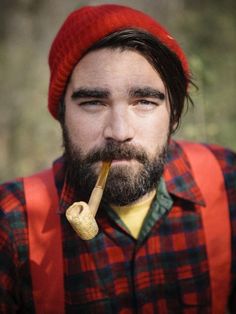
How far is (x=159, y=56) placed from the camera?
60.1 inches

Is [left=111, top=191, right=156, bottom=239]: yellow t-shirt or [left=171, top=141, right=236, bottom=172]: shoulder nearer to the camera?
[left=111, top=191, right=156, bottom=239]: yellow t-shirt

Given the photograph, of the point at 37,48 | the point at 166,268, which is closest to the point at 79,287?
the point at 166,268

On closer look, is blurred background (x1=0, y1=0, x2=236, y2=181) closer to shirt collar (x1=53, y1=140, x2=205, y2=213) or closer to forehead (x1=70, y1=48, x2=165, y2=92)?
shirt collar (x1=53, y1=140, x2=205, y2=213)

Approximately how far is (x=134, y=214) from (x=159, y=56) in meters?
0.78

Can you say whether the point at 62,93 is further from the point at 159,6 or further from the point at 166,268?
the point at 159,6

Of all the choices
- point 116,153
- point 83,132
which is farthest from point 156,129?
point 83,132

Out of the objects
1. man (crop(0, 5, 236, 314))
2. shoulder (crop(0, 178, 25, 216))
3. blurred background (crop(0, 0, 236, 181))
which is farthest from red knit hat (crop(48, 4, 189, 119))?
blurred background (crop(0, 0, 236, 181))

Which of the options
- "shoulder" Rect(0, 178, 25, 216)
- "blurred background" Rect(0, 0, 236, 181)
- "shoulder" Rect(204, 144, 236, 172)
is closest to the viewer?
"shoulder" Rect(0, 178, 25, 216)

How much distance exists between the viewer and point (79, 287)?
5.13 feet

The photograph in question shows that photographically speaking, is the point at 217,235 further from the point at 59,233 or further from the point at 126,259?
the point at 59,233

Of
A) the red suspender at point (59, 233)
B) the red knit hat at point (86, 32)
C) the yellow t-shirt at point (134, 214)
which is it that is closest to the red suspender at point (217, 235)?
the red suspender at point (59, 233)

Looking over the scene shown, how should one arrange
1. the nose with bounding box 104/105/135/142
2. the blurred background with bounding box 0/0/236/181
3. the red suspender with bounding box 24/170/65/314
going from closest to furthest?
1. the nose with bounding box 104/105/135/142
2. the red suspender with bounding box 24/170/65/314
3. the blurred background with bounding box 0/0/236/181

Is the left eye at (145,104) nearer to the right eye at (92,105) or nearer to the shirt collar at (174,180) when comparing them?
the right eye at (92,105)

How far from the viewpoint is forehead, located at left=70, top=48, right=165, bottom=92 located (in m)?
1.43
